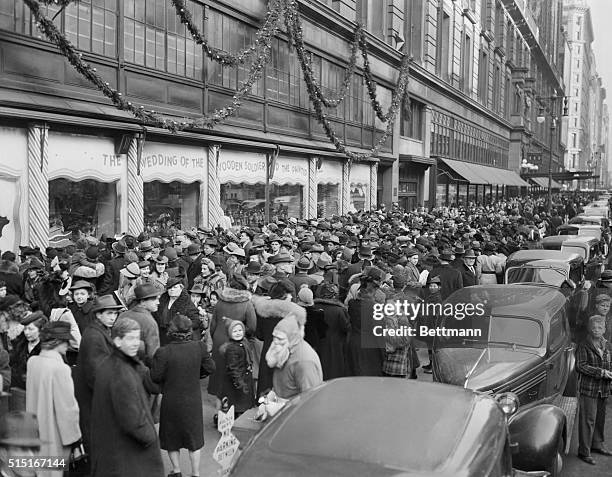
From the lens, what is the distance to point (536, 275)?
40.1 feet

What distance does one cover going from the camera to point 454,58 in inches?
1877

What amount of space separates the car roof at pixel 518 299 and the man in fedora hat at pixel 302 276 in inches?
73.2

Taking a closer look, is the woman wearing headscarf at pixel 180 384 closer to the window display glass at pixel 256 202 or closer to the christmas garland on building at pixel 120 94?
the christmas garland on building at pixel 120 94

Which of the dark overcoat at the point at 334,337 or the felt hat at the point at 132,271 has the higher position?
the felt hat at the point at 132,271

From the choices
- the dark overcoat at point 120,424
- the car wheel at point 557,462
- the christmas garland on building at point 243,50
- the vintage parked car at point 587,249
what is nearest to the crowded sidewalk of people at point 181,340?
the dark overcoat at point 120,424

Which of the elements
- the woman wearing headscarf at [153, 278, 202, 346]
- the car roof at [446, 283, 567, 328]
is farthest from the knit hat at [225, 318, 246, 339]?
the car roof at [446, 283, 567, 328]

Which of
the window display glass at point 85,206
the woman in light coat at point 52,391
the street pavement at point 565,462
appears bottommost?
the street pavement at point 565,462

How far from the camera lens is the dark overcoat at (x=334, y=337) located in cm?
822

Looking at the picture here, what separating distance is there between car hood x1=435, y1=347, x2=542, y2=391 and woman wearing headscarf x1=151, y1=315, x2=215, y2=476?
303 centimetres

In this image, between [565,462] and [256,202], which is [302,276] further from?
[256,202]

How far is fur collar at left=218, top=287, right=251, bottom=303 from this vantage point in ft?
25.9

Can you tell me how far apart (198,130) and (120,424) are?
15326 mm

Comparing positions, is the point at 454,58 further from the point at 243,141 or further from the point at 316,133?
the point at 243,141

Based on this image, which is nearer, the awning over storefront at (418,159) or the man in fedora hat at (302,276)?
the man in fedora hat at (302,276)
